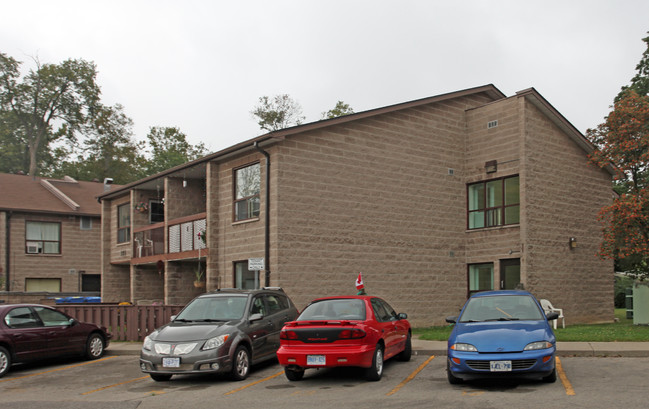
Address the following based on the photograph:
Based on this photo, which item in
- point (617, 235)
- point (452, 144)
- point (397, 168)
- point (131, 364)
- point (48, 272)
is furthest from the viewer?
point (48, 272)

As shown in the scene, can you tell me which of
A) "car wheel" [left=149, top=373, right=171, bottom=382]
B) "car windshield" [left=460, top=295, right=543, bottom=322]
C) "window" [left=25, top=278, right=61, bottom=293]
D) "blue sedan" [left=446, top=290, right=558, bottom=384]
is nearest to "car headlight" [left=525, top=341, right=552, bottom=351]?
"blue sedan" [left=446, top=290, right=558, bottom=384]

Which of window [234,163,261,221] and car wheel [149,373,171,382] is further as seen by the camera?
window [234,163,261,221]

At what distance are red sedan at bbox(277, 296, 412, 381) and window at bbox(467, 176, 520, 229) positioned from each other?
10361 millimetres

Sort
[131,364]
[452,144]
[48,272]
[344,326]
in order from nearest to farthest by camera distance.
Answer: [344,326] < [131,364] < [452,144] < [48,272]

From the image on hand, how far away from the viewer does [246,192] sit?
1952cm

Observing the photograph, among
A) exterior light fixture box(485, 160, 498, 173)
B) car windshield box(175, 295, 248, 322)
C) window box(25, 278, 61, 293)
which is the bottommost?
window box(25, 278, 61, 293)

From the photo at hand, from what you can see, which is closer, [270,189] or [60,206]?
[270,189]

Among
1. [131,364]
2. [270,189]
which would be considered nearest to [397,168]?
[270,189]

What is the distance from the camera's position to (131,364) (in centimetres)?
1406

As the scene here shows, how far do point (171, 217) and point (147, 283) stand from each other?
4.17 meters

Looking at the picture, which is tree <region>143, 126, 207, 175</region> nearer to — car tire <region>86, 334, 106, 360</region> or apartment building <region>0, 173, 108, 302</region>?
apartment building <region>0, 173, 108, 302</region>

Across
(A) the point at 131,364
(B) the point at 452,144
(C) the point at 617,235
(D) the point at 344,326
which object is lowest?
(A) the point at 131,364

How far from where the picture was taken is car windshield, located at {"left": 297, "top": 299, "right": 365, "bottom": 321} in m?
11.1

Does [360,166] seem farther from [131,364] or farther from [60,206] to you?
[60,206]
